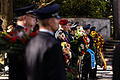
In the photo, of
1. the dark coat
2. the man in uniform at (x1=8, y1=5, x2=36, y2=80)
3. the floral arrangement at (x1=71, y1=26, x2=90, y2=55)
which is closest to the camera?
the dark coat

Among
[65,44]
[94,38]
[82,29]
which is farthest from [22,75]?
[94,38]

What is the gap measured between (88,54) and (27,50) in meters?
7.07

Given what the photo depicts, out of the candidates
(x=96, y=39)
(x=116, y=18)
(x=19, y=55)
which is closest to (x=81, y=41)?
(x=96, y=39)

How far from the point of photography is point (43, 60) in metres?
3.02

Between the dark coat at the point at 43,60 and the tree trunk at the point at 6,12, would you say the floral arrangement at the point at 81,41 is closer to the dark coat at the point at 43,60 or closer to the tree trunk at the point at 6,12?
the dark coat at the point at 43,60

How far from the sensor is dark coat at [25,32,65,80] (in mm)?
3029

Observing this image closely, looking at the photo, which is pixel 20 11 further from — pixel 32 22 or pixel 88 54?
pixel 88 54

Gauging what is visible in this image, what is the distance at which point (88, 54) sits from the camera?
10.1m

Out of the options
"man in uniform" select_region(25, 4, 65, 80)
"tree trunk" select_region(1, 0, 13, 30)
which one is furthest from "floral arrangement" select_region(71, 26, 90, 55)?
"tree trunk" select_region(1, 0, 13, 30)

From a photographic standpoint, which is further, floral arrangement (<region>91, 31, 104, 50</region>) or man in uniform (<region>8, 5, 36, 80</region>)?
floral arrangement (<region>91, 31, 104, 50</region>)

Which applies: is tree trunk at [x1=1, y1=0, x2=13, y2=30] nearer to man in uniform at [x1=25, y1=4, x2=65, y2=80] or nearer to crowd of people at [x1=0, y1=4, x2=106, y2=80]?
crowd of people at [x1=0, y1=4, x2=106, y2=80]

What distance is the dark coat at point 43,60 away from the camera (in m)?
3.03

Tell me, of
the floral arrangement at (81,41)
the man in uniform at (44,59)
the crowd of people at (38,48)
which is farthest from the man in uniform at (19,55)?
the floral arrangement at (81,41)

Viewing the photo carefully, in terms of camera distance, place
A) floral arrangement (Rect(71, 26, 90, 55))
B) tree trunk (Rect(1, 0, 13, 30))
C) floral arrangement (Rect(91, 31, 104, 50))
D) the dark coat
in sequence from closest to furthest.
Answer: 1. the dark coat
2. floral arrangement (Rect(71, 26, 90, 55))
3. floral arrangement (Rect(91, 31, 104, 50))
4. tree trunk (Rect(1, 0, 13, 30))
